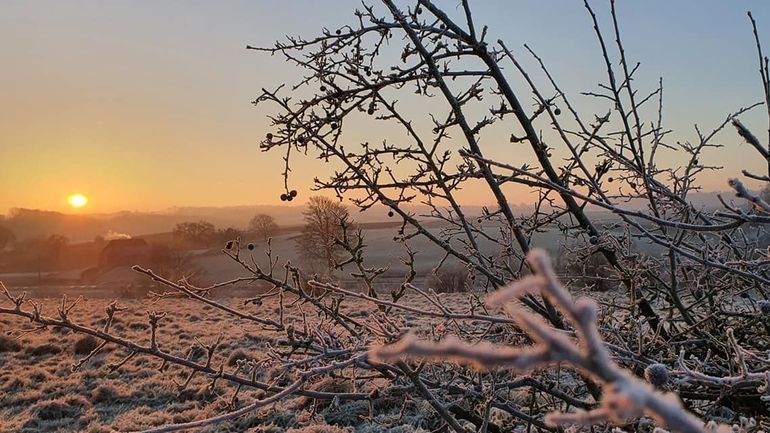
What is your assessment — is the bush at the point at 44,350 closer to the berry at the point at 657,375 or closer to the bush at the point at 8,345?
the bush at the point at 8,345

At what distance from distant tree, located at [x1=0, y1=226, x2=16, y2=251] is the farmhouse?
2422 cm

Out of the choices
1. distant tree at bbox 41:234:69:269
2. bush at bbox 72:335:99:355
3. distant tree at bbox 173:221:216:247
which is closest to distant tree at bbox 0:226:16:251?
distant tree at bbox 41:234:69:269

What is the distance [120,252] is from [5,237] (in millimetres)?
29923

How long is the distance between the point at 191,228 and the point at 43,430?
131ft

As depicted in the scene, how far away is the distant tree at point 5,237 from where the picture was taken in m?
68.9

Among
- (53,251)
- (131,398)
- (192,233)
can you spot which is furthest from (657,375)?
(53,251)

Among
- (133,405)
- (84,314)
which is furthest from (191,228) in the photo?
(133,405)

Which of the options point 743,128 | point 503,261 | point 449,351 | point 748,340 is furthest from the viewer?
point 503,261

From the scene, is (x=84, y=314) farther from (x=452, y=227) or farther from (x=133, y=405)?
(x=452, y=227)

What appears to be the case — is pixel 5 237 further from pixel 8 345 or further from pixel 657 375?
pixel 657 375

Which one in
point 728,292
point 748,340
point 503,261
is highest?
point 503,261

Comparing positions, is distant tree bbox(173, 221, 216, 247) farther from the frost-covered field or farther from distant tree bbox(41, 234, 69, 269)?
the frost-covered field

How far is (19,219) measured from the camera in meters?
90.9

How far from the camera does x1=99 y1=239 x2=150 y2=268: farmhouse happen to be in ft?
160
